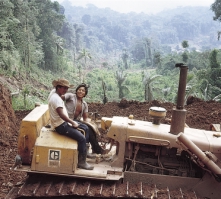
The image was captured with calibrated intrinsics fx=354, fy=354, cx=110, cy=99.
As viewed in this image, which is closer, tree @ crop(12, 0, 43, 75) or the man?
the man

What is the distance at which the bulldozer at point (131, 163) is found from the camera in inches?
204

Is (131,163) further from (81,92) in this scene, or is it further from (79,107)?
(81,92)

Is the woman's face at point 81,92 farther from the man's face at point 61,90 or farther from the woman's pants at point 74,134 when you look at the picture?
the woman's pants at point 74,134

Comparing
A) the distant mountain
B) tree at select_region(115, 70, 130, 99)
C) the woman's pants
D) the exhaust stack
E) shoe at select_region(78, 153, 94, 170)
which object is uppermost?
the distant mountain

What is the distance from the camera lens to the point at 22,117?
11453 millimetres

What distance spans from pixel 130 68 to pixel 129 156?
197 ft

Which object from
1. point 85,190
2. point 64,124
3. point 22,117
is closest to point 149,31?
point 22,117

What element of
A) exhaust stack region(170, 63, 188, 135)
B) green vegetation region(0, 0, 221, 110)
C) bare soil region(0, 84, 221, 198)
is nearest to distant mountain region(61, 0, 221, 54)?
green vegetation region(0, 0, 221, 110)

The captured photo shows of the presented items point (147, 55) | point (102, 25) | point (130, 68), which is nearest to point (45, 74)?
point (130, 68)

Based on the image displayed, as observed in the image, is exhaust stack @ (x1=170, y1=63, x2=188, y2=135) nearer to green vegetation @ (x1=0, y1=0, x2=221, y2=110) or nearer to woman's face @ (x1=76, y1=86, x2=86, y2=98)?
woman's face @ (x1=76, y1=86, x2=86, y2=98)

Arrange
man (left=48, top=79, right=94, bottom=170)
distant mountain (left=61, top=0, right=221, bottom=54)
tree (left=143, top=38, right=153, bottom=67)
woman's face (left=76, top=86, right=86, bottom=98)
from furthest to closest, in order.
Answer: distant mountain (left=61, top=0, right=221, bottom=54) → tree (left=143, top=38, right=153, bottom=67) → woman's face (left=76, top=86, right=86, bottom=98) → man (left=48, top=79, right=94, bottom=170)

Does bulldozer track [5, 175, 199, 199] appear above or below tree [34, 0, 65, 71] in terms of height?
below

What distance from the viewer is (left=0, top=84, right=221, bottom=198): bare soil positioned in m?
6.85

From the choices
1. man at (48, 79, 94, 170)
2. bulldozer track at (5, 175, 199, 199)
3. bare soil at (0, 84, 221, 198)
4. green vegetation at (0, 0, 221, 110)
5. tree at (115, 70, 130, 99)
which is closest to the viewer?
bulldozer track at (5, 175, 199, 199)
